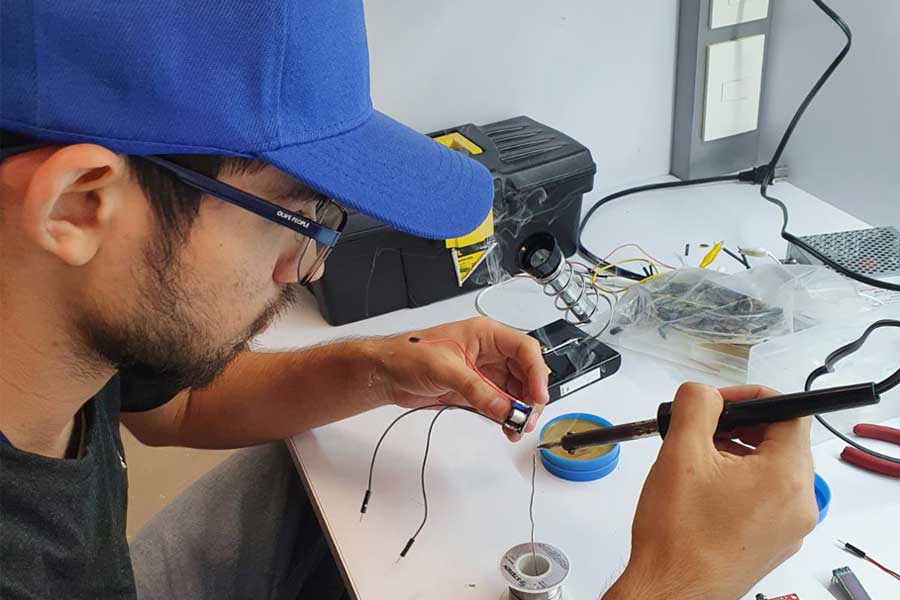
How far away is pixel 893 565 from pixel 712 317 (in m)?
0.40

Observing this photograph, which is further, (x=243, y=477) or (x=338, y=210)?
(x=243, y=477)

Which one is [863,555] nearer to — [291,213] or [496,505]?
[496,505]

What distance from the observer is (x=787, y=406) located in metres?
0.71

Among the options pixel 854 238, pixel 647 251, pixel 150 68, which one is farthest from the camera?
pixel 647 251

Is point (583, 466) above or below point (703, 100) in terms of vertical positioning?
below

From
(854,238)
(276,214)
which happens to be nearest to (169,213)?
(276,214)

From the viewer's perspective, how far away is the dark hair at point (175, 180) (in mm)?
582

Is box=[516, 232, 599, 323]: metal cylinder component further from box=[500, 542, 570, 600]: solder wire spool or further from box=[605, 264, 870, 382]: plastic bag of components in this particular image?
box=[500, 542, 570, 600]: solder wire spool

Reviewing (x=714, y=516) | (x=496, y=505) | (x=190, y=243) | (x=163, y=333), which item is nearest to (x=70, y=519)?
(x=163, y=333)

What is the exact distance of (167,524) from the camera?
1.03 m

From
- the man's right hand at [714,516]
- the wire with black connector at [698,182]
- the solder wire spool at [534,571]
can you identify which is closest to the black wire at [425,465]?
the solder wire spool at [534,571]

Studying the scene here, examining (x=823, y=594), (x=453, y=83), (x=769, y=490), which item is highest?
(x=453, y=83)

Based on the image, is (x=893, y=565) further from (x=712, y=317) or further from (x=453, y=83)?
(x=453, y=83)

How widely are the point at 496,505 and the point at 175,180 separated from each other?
1.58ft
